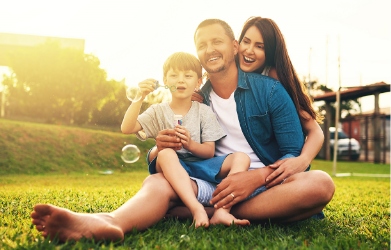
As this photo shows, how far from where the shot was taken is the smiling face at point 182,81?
219cm

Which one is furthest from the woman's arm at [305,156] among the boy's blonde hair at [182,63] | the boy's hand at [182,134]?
the boy's blonde hair at [182,63]

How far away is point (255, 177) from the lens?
5.92 feet

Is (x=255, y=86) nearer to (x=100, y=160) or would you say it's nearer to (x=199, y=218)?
(x=199, y=218)

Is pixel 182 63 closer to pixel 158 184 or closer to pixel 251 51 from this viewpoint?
pixel 251 51

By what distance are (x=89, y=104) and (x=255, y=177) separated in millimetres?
18929

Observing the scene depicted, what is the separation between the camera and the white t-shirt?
7.32 feet

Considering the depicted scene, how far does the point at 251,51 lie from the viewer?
2.34m

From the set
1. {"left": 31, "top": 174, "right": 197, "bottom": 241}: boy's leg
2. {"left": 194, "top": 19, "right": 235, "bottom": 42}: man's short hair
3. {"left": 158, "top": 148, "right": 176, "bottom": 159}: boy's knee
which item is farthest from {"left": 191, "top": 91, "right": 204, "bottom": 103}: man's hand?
{"left": 31, "top": 174, "right": 197, "bottom": 241}: boy's leg

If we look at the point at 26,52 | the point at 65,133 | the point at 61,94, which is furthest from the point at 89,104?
the point at 65,133

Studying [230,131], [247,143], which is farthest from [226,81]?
[247,143]

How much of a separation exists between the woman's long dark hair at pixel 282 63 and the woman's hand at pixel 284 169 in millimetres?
405

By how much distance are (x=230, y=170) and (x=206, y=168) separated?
16 centimetres

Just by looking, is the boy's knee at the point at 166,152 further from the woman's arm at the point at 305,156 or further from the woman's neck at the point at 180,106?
the woman's arm at the point at 305,156

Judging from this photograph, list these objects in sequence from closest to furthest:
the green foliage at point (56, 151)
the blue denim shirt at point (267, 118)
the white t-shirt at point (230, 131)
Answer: the blue denim shirt at point (267, 118) → the white t-shirt at point (230, 131) → the green foliage at point (56, 151)
